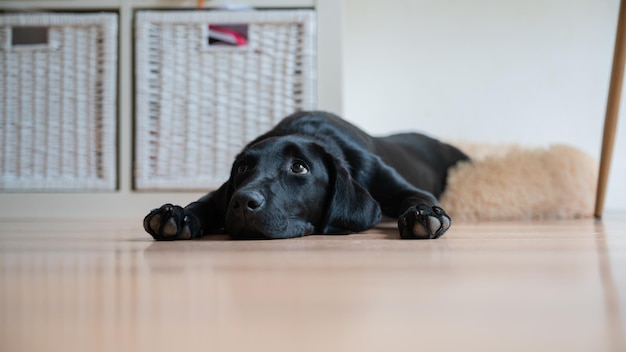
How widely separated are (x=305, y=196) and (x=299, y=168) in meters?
0.07

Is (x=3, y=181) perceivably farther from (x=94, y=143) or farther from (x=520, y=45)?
(x=520, y=45)

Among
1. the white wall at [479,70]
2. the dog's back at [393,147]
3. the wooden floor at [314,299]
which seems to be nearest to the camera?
the wooden floor at [314,299]

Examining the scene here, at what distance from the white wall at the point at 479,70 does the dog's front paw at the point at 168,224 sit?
210 centimetres

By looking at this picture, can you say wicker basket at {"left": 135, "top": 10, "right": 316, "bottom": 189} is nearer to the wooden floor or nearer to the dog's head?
the dog's head

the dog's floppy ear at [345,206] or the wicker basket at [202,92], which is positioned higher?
the wicker basket at [202,92]

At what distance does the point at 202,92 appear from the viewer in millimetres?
2525

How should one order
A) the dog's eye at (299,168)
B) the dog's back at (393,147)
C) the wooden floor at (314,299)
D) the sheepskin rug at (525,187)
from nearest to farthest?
the wooden floor at (314,299) → the dog's eye at (299,168) → the dog's back at (393,147) → the sheepskin rug at (525,187)

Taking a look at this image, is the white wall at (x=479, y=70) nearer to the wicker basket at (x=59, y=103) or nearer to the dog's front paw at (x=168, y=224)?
the wicker basket at (x=59, y=103)

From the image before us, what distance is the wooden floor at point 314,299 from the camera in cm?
44

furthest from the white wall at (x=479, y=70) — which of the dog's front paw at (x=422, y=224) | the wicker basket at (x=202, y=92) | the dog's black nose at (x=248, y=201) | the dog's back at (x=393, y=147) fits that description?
the dog's black nose at (x=248, y=201)

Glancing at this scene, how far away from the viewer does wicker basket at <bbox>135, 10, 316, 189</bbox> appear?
250cm

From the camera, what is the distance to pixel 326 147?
65.1 inches

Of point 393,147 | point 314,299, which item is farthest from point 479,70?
point 314,299

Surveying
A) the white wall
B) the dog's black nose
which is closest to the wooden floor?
the dog's black nose
